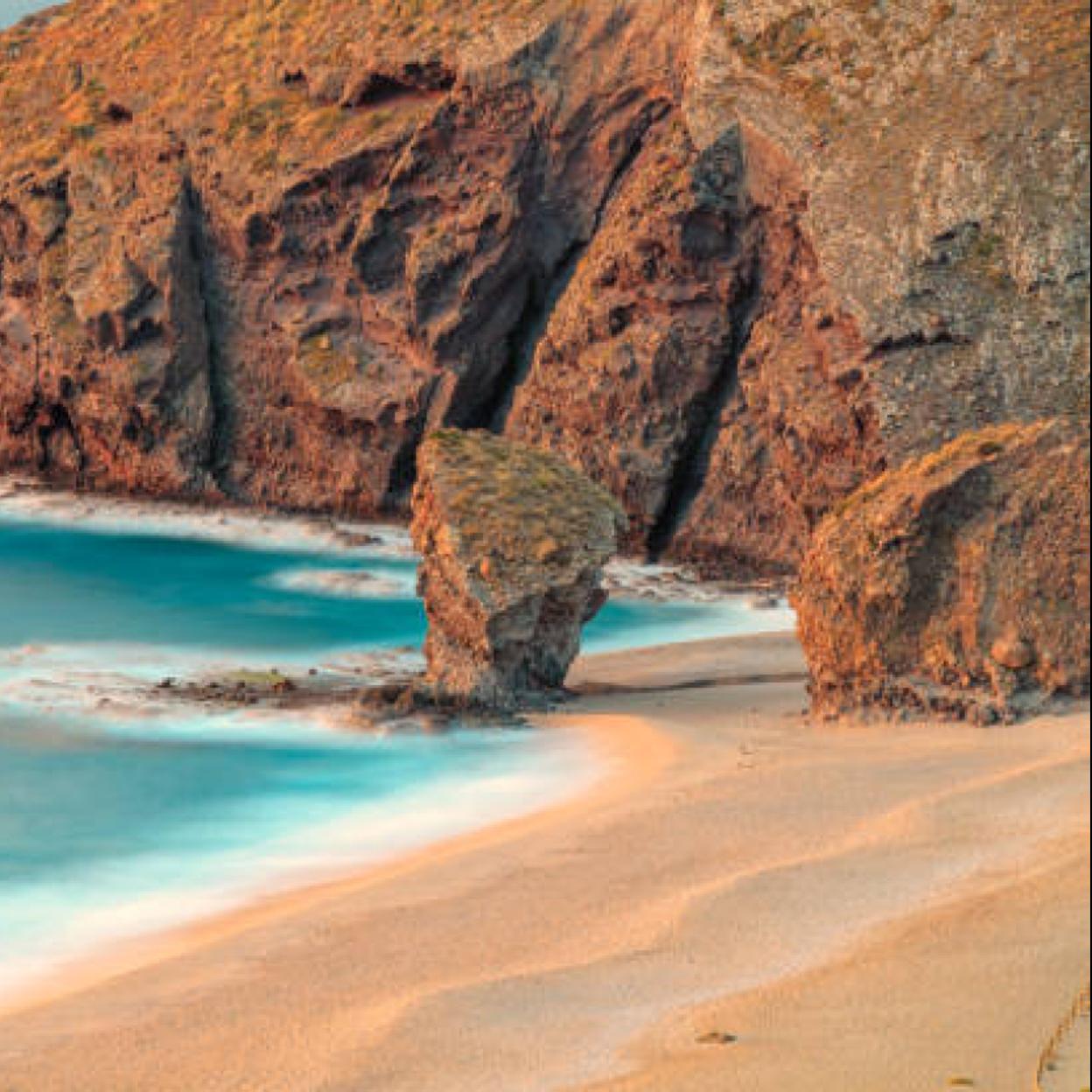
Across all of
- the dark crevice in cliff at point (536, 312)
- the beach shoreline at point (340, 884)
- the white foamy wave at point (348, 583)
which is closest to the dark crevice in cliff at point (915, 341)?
the white foamy wave at point (348, 583)

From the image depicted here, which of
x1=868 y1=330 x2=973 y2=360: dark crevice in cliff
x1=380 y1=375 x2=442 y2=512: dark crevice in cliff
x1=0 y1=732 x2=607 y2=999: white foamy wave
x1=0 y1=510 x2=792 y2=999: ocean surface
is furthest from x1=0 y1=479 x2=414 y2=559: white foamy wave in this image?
x1=0 y1=732 x2=607 y2=999: white foamy wave

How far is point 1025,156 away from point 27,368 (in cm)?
1787

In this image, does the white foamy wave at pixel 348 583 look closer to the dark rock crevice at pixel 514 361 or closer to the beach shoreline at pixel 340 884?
the dark rock crevice at pixel 514 361

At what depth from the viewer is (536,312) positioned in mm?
28016

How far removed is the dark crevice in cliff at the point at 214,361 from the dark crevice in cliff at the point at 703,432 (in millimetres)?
8300

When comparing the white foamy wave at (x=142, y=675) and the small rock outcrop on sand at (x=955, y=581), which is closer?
the small rock outcrop on sand at (x=955, y=581)

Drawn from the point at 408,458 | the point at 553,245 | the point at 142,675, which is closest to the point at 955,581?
the point at 142,675

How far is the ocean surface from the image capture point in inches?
430

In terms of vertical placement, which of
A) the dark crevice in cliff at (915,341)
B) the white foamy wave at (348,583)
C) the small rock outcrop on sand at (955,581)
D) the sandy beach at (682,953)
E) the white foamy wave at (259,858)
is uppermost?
the dark crevice in cliff at (915,341)

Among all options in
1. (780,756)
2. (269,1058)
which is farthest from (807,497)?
(269,1058)

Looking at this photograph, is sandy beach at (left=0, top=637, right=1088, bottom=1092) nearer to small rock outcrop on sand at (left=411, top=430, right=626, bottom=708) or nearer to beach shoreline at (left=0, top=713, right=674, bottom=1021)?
beach shoreline at (left=0, top=713, right=674, bottom=1021)

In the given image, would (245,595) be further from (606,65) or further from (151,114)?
(151,114)

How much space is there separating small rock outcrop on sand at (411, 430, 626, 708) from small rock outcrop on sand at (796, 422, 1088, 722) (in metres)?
3.08

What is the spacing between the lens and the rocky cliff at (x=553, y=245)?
21250 mm
